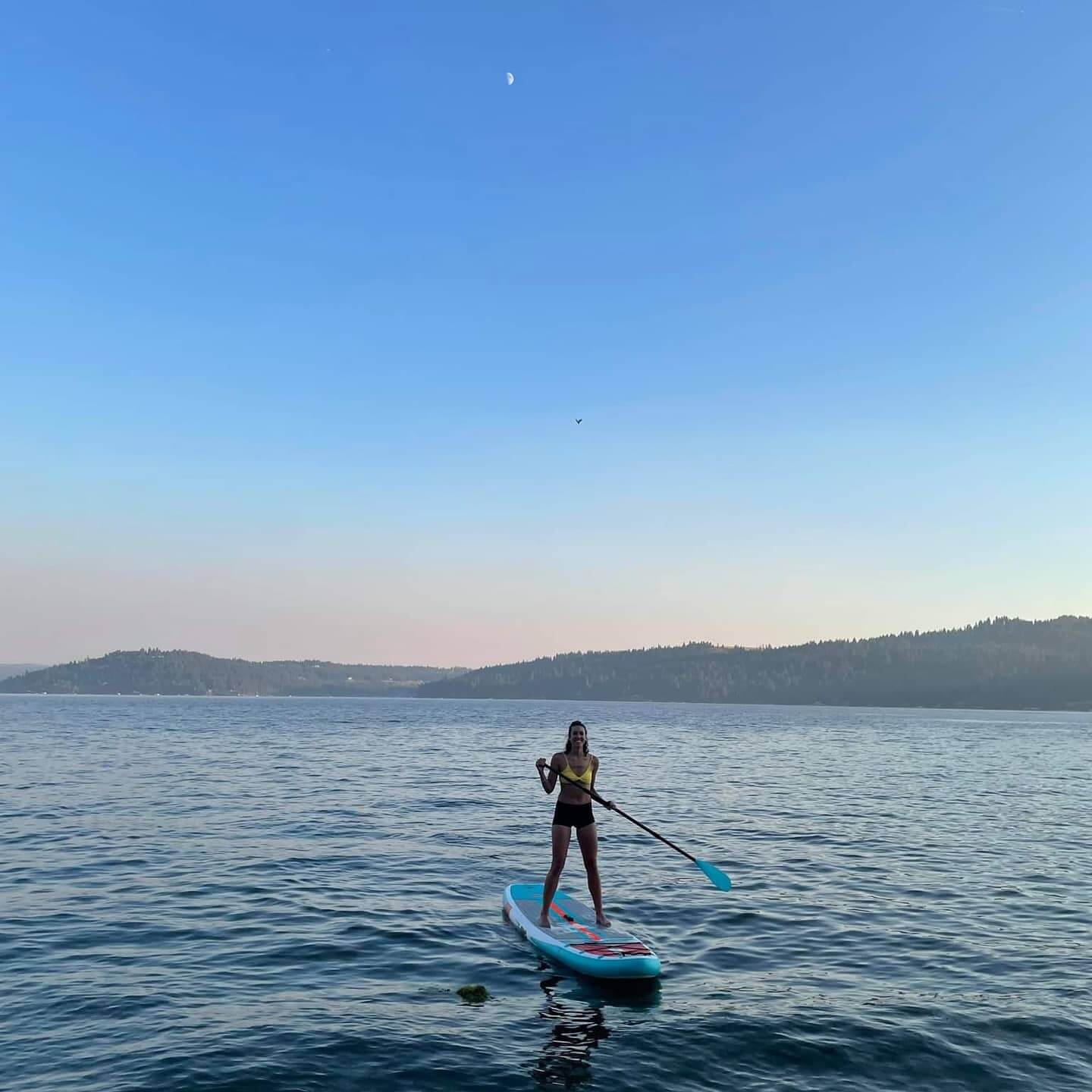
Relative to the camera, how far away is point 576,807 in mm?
16641

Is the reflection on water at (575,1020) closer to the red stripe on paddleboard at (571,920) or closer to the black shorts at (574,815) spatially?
the red stripe on paddleboard at (571,920)

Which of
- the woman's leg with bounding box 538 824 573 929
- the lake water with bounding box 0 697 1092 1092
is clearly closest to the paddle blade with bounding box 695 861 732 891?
the lake water with bounding box 0 697 1092 1092

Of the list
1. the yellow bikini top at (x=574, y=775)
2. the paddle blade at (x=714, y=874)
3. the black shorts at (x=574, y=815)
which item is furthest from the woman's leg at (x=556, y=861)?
the paddle blade at (x=714, y=874)

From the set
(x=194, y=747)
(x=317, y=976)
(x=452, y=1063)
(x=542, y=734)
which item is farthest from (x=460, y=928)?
(x=542, y=734)

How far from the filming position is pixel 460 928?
17750 millimetres

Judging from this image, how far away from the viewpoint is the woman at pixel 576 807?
16500 millimetres

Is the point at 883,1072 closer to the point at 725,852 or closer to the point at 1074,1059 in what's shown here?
the point at 1074,1059

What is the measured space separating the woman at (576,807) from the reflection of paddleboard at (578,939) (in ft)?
1.15

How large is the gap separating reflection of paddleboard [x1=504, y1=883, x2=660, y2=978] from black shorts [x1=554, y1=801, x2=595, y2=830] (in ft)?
5.81

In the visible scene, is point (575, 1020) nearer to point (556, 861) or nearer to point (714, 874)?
point (556, 861)

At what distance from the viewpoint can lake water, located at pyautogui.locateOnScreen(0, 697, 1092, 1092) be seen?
11.3 metres

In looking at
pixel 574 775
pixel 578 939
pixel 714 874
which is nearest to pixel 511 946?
pixel 578 939

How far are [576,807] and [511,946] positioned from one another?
8.93ft

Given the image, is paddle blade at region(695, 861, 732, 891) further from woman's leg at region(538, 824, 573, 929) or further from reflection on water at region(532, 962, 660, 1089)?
reflection on water at region(532, 962, 660, 1089)
